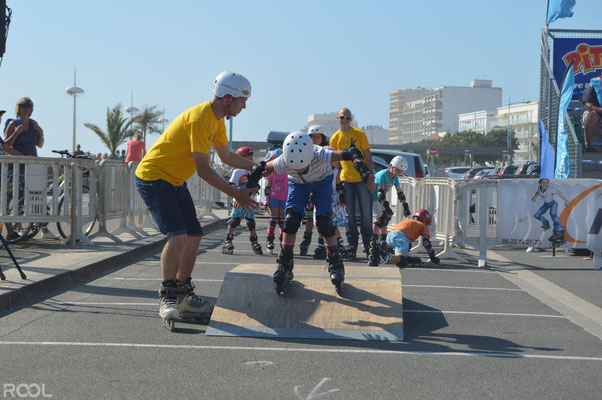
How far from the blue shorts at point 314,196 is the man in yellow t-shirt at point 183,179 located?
3.47 feet

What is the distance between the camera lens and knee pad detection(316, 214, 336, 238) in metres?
7.66

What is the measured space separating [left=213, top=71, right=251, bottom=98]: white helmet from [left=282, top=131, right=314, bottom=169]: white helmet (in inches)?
24.8

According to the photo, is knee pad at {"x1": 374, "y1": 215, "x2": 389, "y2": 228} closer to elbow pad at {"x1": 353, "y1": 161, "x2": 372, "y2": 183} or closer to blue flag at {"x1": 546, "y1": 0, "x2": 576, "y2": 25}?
elbow pad at {"x1": 353, "y1": 161, "x2": 372, "y2": 183}

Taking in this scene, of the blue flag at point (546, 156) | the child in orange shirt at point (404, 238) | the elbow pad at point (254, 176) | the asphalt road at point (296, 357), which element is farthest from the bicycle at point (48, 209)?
the blue flag at point (546, 156)

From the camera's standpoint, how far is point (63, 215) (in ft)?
39.9

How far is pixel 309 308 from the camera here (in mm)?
6895

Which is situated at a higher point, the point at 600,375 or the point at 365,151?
the point at 365,151

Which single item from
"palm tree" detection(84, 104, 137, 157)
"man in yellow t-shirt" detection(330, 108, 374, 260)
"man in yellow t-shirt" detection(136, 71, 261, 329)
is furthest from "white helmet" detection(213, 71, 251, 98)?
"palm tree" detection(84, 104, 137, 157)

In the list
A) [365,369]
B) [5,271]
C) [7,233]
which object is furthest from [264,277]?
[7,233]

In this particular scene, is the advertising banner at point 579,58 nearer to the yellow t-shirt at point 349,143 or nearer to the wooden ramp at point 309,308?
the yellow t-shirt at point 349,143

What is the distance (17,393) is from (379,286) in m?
3.57

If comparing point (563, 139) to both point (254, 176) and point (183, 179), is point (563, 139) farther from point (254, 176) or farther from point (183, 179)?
point (183, 179)

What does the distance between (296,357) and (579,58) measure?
1657cm

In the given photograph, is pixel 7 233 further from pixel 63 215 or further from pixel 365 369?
pixel 365 369
